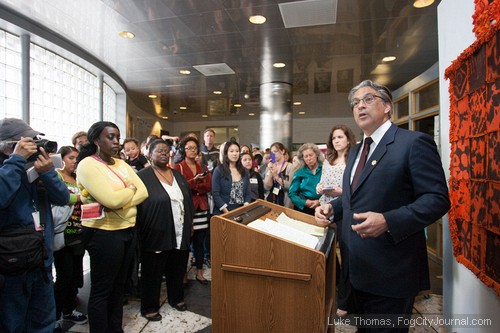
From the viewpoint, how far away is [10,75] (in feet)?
13.4

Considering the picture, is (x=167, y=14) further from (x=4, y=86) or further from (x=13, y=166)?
(x=13, y=166)

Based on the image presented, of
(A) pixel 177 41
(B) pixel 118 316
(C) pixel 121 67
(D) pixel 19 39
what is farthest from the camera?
(C) pixel 121 67

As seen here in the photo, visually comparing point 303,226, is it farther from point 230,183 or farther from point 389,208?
point 230,183

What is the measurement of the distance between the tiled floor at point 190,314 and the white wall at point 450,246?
1.46 ft

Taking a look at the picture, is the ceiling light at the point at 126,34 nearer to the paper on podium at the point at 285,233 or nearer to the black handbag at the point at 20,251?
the black handbag at the point at 20,251

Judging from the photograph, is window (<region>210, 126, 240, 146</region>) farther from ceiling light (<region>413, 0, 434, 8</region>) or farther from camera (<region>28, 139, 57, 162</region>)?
camera (<region>28, 139, 57, 162</region>)

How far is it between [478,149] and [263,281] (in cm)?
138

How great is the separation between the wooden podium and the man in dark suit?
20cm

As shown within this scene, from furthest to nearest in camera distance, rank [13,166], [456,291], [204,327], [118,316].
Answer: [204,327], [118,316], [456,291], [13,166]

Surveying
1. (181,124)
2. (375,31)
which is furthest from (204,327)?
(181,124)

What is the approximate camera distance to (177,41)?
15.8ft

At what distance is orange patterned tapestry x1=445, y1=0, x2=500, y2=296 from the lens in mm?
1384

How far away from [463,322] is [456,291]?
202 mm

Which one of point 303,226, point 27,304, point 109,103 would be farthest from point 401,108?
point 109,103
